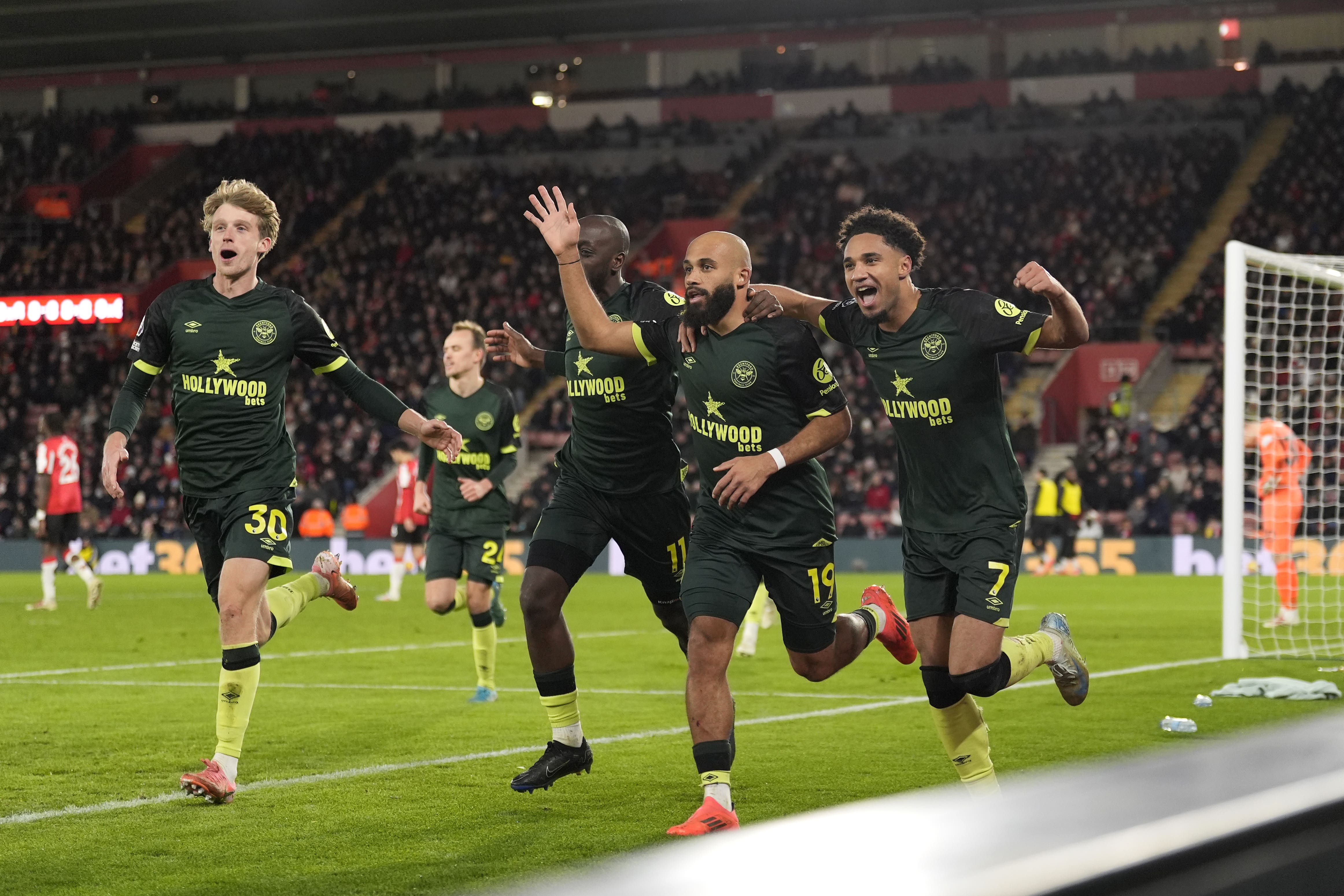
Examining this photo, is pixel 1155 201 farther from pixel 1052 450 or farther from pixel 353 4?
pixel 353 4

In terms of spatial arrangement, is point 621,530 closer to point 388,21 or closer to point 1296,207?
point 1296,207

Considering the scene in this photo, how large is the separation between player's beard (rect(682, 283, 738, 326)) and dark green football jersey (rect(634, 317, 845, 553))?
0.09 m

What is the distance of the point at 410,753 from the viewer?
25.1ft

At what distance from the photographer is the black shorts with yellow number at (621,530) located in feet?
21.7

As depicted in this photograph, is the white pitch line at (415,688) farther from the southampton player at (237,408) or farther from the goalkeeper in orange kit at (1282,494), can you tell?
the goalkeeper in orange kit at (1282,494)

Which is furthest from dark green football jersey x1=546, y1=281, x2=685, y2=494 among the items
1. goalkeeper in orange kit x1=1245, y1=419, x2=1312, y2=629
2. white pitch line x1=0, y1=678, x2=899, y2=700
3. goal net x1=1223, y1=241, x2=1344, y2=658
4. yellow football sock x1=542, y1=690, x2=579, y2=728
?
goalkeeper in orange kit x1=1245, y1=419, x2=1312, y2=629

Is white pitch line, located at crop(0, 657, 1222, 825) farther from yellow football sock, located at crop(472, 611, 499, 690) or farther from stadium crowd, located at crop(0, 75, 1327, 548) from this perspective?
stadium crowd, located at crop(0, 75, 1327, 548)

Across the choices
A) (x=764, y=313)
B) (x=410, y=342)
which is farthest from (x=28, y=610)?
(x=410, y=342)

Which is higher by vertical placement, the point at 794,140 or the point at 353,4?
the point at 353,4

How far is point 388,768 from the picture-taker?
23.5 ft

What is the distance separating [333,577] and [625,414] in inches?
85.8

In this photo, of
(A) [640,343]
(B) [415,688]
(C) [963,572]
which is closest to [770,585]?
(C) [963,572]

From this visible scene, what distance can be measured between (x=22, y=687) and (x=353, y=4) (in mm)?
28626

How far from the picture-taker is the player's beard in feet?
19.2
